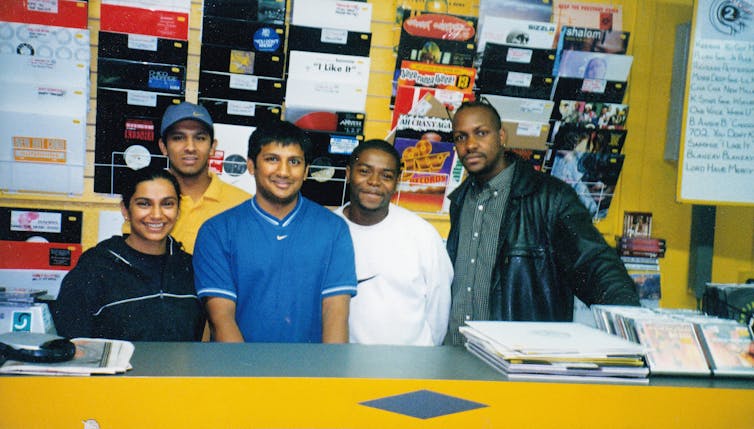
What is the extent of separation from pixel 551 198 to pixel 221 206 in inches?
57.3

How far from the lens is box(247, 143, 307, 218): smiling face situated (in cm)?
229

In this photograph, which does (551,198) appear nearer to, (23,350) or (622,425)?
(622,425)

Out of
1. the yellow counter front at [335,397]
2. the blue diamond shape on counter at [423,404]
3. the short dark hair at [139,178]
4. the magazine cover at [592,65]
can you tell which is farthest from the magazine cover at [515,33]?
the blue diamond shape on counter at [423,404]

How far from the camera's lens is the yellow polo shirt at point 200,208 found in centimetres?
269

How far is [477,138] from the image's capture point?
279 centimetres

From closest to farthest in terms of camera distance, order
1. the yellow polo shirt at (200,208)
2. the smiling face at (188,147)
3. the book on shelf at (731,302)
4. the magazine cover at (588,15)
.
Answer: the book on shelf at (731,302)
the yellow polo shirt at (200,208)
the smiling face at (188,147)
the magazine cover at (588,15)

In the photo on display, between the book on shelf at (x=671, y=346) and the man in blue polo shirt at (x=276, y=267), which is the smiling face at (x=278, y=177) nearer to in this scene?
the man in blue polo shirt at (x=276, y=267)

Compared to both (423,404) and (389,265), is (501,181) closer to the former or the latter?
(389,265)

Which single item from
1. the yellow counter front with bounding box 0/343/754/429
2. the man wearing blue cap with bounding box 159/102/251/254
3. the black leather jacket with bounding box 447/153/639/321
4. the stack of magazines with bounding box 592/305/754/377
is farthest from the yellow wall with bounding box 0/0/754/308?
the yellow counter front with bounding box 0/343/754/429

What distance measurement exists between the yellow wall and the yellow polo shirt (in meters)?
1.08

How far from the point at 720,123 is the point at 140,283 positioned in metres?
3.03

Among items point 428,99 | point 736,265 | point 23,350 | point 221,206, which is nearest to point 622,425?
point 23,350

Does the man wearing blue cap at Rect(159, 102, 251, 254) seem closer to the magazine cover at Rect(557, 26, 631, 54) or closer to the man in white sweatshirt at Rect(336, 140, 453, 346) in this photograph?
the man in white sweatshirt at Rect(336, 140, 453, 346)

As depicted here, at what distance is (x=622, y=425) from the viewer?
1426 mm
